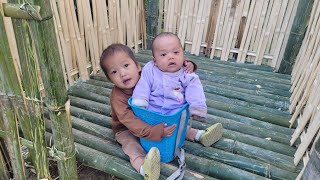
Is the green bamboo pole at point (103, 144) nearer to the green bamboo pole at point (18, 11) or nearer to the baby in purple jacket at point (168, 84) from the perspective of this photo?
the baby in purple jacket at point (168, 84)

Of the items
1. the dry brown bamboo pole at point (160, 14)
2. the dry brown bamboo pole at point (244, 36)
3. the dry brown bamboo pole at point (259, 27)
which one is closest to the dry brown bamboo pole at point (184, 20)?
the dry brown bamboo pole at point (160, 14)

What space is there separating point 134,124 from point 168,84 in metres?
0.34

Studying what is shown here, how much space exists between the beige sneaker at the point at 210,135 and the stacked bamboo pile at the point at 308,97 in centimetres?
56

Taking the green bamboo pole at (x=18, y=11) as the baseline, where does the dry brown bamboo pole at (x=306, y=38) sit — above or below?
below

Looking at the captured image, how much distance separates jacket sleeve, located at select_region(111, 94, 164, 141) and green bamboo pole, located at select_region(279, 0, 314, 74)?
7.19 feet

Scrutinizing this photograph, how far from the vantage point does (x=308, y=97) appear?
7.48 feet

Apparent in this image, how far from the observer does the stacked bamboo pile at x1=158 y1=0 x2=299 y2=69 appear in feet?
11.2

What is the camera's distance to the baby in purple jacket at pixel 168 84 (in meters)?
1.89

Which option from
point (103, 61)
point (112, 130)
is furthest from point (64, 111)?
point (112, 130)

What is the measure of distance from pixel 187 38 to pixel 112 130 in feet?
6.46

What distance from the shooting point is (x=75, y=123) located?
2.46 m

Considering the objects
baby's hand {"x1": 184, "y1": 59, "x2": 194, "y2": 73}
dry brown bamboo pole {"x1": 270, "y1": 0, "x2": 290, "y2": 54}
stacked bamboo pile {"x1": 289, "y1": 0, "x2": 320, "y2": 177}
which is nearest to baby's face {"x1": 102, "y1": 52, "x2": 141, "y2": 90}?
baby's hand {"x1": 184, "y1": 59, "x2": 194, "y2": 73}

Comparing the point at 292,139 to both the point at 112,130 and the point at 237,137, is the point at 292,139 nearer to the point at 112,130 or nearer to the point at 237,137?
the point at 237,137

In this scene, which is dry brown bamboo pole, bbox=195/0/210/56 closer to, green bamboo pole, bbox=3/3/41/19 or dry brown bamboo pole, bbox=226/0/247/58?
dry brown bamboo pole, bbox=226/0/247/58
